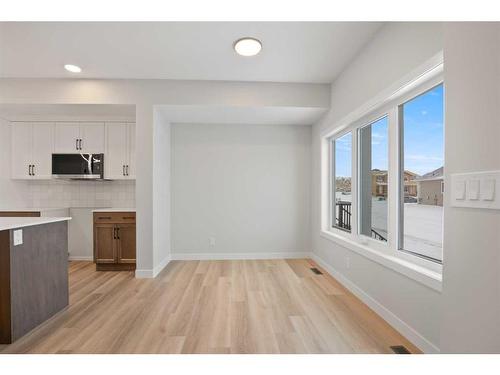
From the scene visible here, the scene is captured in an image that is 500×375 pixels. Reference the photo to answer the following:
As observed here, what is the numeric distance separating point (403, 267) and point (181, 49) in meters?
2.85

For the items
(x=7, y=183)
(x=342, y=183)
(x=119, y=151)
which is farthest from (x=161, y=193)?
(x=342, y=183)

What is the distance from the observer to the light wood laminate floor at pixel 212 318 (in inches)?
73.5

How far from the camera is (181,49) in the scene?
8.79 ft

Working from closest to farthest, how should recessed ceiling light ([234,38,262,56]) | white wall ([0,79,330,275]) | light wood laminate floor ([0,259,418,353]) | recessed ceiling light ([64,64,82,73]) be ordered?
light wood laminate floor ([0,259,418,353]), recessed ceiling light ([234,38,262,56]), recessed ceiling light ([64,64,82,73]), white wall ([0,79,330,275])

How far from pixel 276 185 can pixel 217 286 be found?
6.54 feet

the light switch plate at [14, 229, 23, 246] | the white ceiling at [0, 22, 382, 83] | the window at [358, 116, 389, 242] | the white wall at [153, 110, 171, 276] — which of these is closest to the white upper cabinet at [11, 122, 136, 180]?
the white wall at [153, 110, 171, 276]

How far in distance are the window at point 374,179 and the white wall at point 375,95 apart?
298 millimetres

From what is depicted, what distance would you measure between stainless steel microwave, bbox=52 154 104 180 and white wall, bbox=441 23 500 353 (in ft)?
14.0

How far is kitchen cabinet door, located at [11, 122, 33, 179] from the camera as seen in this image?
402cm

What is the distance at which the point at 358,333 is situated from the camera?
79.7 inches

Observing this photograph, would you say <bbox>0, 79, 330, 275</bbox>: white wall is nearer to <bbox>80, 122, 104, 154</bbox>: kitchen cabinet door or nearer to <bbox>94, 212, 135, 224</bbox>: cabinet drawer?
<bbox>94, 212, 135, 224</bbox>: cabinet drawer

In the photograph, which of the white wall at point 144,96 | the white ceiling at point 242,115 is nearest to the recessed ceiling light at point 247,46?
the white wall at point 144,96

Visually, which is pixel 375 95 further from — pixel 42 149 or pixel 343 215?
pixel 42 149
